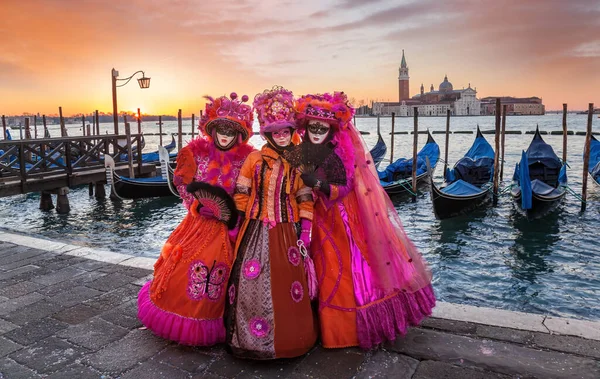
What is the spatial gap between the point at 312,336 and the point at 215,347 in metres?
0.48

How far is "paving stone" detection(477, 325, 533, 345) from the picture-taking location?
7.40ft

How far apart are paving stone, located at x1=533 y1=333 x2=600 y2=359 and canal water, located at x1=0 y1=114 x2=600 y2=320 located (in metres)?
2.52

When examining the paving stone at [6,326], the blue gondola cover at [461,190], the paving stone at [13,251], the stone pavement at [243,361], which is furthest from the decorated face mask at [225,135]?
the blue gondola cover at [461,190]

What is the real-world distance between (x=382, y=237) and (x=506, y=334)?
2.56ft

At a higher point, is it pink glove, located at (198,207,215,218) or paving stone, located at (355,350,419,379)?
pink glove, located at (198,207,215,218)

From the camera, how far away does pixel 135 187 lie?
9.83 meters

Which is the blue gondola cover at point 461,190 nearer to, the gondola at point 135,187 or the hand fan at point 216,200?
the gondola at point 135,187

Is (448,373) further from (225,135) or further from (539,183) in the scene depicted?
(539,183)

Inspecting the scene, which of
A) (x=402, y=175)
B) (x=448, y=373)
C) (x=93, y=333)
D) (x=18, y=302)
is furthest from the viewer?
(x=402, y=175)

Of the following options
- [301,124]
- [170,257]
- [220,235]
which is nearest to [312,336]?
[220,235]

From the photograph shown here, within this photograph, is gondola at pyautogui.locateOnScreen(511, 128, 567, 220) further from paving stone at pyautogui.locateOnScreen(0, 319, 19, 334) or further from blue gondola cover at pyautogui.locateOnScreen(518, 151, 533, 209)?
paving stone at pyautogui.locateOnScreen(0, 319, 19, 334)

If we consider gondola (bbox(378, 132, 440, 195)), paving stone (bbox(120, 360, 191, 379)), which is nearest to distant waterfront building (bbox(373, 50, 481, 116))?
gondola (bbox(378, 132, 440, 195))

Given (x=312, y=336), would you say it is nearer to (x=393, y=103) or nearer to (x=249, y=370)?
(x=249, y=370)

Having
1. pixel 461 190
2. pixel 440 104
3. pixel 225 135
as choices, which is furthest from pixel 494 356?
pixel 440 104
